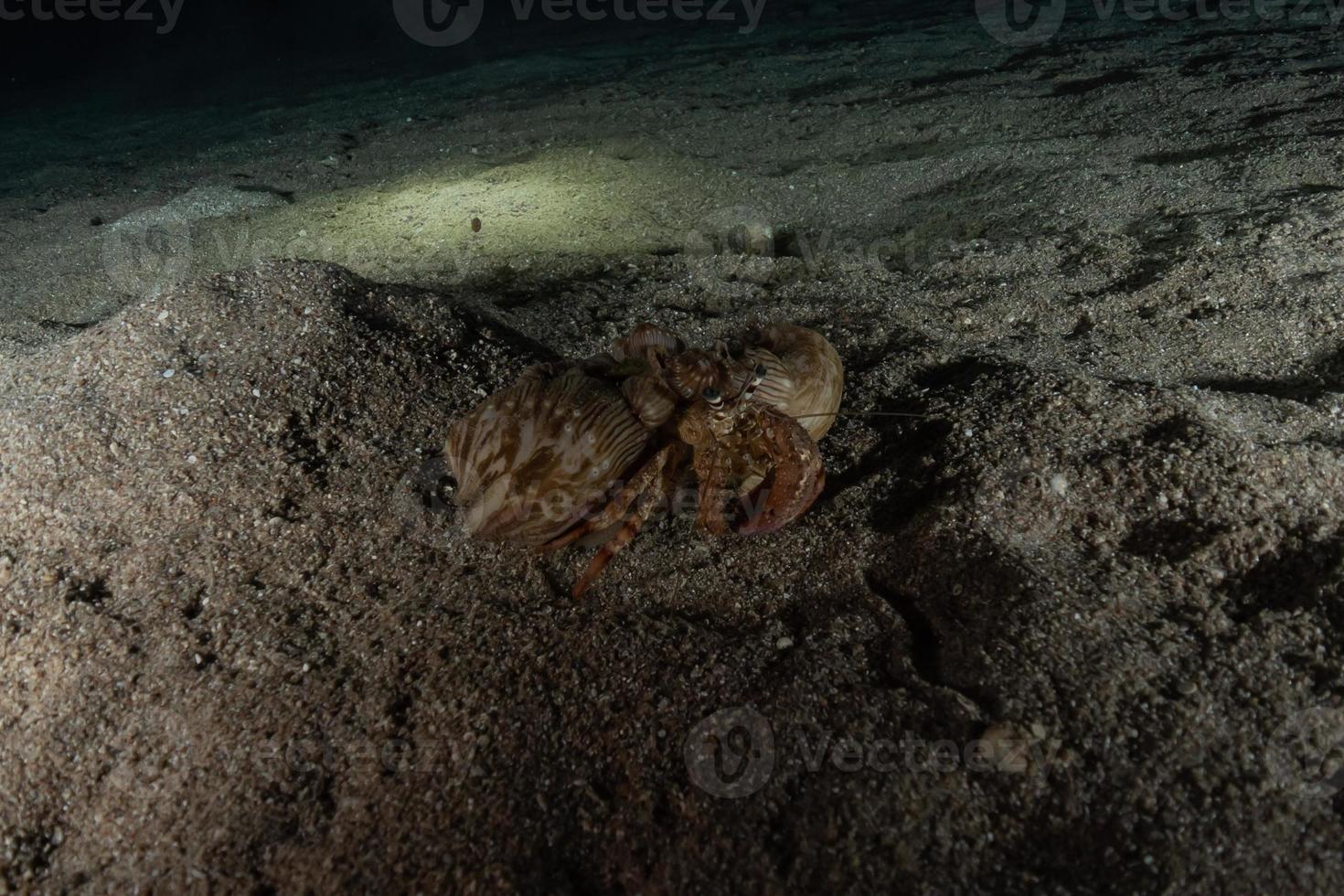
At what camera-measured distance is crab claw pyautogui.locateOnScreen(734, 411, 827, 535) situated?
2482mm

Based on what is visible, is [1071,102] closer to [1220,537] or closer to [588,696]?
[1220,537]

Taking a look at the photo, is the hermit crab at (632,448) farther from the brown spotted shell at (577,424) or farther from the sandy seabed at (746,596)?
the sandy seabed at (746,596)

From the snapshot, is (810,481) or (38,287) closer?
(810,481)

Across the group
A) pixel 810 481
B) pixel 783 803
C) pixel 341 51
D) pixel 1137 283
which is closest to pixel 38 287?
pixel 810 481

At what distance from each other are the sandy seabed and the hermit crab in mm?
160

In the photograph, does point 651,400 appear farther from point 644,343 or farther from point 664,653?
point 664,653

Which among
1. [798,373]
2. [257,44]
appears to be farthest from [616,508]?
[257,44]

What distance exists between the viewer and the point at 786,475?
8.19 feet

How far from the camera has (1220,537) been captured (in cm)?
225

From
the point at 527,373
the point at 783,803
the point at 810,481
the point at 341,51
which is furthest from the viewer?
the point at 341,51

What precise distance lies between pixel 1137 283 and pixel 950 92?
193 inches

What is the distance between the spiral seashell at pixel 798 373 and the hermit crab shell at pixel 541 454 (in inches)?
18.8

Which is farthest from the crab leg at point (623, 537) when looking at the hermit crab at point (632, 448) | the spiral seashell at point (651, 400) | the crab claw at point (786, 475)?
the crab claw at point (786, 475)

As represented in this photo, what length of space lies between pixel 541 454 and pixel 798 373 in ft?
3.32
